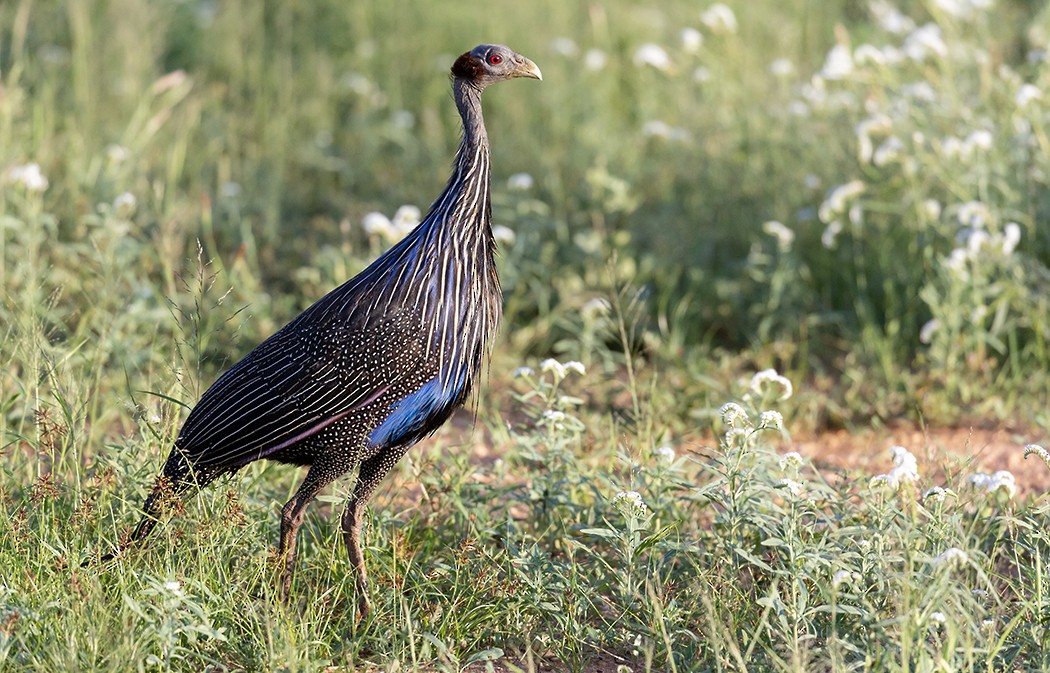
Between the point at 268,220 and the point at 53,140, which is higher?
the point at 53,140

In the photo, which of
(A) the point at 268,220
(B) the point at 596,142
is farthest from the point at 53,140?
(B) the point at 596,142

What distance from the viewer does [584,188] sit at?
6.48 metres

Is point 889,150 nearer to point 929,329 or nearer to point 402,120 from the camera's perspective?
point 929,329

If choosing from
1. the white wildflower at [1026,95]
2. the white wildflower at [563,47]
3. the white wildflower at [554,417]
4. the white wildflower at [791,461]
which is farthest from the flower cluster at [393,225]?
the white wildflower at [563,47]

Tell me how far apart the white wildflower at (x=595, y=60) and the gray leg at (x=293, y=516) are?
4.52 meters

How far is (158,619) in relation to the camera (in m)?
3.39

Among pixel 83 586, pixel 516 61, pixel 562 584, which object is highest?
pixel 516 61

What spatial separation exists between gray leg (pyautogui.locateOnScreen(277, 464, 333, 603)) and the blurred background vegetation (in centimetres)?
60

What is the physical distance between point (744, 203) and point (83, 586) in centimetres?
398

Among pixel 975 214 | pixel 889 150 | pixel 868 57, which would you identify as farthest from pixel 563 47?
pixel 975 214

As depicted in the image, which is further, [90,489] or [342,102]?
[342,102]

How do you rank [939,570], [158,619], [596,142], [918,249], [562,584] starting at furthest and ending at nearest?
[596,142]
[918,249]
[562,584]
[158,619]
[939,570]

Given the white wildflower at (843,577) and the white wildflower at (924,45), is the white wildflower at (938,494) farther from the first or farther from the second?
the white wildflower at (924,45)

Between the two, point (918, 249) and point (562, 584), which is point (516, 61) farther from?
point (918, 249)
